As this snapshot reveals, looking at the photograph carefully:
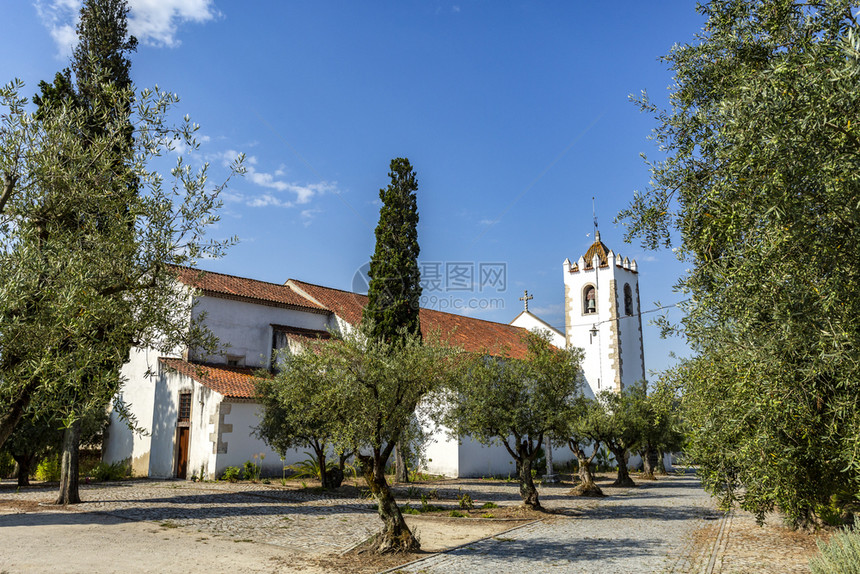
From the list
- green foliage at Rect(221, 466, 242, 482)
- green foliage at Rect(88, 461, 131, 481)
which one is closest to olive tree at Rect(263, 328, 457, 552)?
green foliage at Rect(221, 466, 242, 482)

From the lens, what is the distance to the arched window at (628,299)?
1871 inches

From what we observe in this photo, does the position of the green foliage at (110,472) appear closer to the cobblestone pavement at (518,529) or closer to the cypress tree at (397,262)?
the cobblestone pavement at (518,529)

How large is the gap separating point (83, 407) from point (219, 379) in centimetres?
2394

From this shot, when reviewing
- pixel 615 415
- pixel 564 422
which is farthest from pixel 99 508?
pixel 615 415

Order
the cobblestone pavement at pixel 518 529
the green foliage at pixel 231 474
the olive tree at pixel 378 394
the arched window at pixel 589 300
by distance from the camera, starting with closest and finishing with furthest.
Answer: the cobblestone pavement at pixel 518 529
the olive tree at pixel 378 394
the green foliage at pixel 231 474
the arched window at pixel 589 300

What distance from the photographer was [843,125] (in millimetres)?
5918

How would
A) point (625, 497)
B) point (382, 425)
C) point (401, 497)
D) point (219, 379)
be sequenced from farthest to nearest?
point (219, 379), point (625, 497), point (401, 497), point (382, 425)

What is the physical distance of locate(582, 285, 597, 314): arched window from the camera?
47034 mm

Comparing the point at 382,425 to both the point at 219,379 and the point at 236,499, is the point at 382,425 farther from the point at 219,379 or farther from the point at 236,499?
the point at 219,379

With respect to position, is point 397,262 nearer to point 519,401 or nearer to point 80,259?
point 519,401

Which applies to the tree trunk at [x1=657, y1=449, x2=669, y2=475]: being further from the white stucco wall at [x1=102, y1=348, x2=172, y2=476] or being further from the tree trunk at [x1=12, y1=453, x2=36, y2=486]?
the tree trunk at [x1=12, y1=453, x2=36, y2=486]

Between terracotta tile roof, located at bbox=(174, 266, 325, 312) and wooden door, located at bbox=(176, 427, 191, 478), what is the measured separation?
7595 mm

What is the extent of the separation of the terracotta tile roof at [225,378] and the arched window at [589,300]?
1096 inches

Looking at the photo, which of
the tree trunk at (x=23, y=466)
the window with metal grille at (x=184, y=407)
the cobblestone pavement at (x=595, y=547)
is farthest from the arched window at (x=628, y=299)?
the tree trunk at (x=23, y=466)
